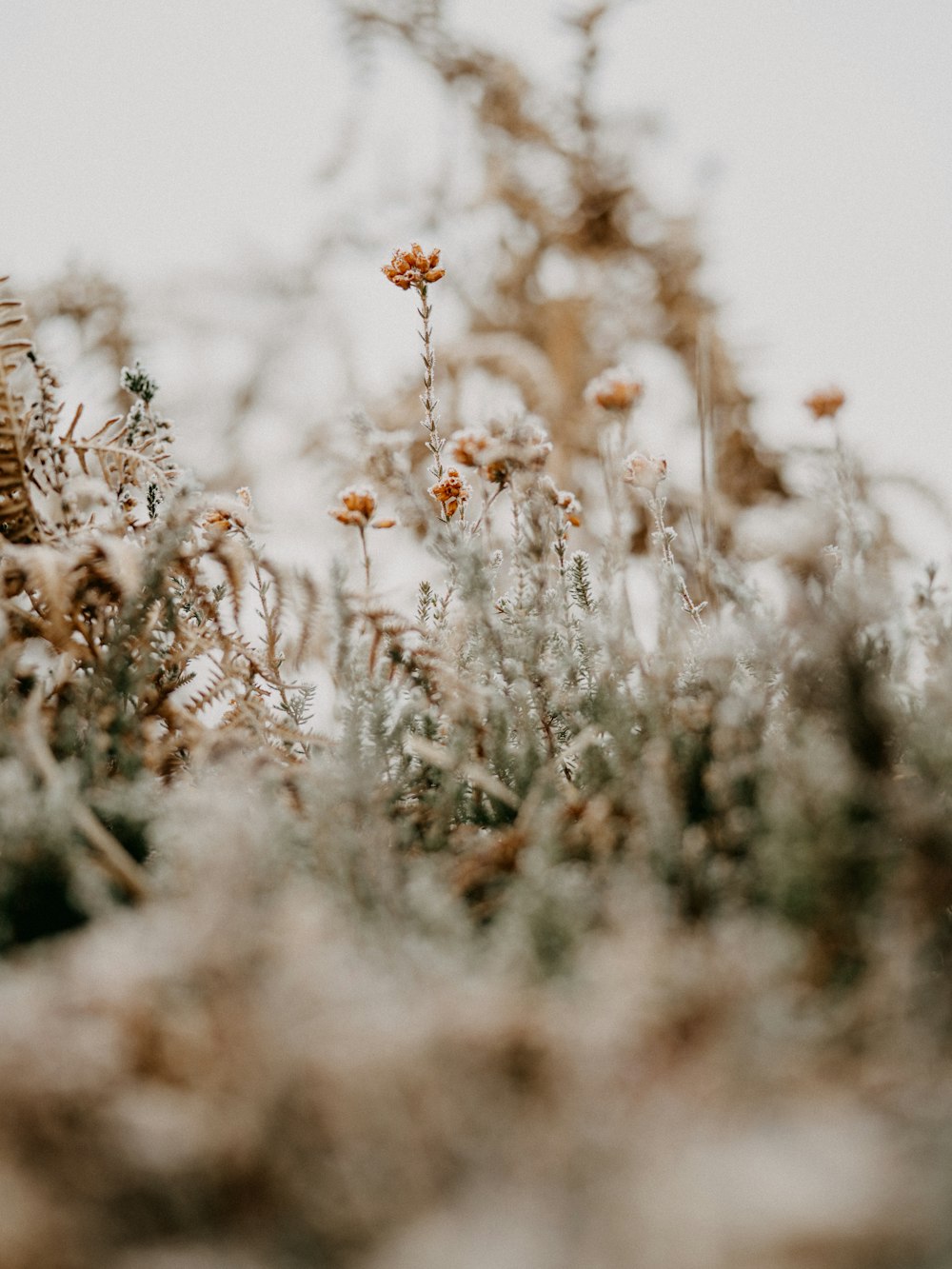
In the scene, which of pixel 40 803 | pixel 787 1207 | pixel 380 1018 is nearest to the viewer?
pixel 787 1207

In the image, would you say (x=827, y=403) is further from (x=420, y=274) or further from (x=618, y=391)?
(x=420, y=274)

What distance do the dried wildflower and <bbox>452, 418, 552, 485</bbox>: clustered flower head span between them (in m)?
0.16

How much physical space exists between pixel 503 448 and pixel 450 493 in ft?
1.02

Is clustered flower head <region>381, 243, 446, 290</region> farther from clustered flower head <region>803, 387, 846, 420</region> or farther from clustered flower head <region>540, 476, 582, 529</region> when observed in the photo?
clustered flower head <region>803, 387, 846, 420</region>

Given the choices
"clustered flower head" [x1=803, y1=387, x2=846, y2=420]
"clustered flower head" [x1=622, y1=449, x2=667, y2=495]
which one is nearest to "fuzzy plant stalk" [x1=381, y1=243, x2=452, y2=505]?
"clustered flower head" [x1=622, y1=449, x2=667, y2=495]

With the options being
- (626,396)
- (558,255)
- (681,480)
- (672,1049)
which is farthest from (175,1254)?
(558,255)

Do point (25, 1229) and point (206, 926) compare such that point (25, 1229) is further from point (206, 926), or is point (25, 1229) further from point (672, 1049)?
point (672, 1049)

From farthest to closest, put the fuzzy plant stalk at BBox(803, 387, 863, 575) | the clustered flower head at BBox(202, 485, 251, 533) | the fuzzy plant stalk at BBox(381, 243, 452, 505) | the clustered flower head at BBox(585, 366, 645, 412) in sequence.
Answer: the fuzzy plant stalk at BBox(381, 243, 452, 505)
the clustered flower head at BBox(202, 485, 251, 533)
the clustered flower head at BBox(585, 366, 645, 412)
the fuzzy plant stalk at BBox(803, 387, 863, 575)

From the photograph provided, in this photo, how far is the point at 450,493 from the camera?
1.45 metres

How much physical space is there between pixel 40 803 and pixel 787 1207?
2.37 feet

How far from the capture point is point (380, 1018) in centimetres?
47

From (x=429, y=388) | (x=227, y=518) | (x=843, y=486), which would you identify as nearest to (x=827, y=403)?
(x=843, y=486)

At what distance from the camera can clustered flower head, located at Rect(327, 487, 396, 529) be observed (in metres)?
1.30

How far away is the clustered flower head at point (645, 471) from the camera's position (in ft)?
4.35
